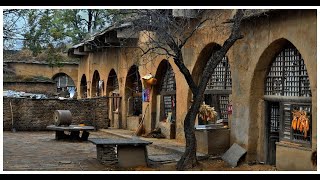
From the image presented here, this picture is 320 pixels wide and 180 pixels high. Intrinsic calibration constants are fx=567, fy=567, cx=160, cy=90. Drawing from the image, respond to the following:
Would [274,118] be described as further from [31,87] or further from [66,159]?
[31,87]

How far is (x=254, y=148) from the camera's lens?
46.0 ft

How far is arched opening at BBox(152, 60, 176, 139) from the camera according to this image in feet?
65.1

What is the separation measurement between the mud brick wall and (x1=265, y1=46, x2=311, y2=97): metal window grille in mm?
11676

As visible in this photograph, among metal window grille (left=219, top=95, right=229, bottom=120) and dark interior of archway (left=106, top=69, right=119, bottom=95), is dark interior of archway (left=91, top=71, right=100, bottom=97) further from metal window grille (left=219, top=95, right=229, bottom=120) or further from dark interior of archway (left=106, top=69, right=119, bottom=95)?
metal window grille (left=219, top=95, right=229, bottom=120)

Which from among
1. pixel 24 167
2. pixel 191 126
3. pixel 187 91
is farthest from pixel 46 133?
pixel 191 126

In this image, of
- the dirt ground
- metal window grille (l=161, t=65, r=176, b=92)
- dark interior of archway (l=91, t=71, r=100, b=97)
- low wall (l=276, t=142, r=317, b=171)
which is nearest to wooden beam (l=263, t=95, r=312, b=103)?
low wall (l=276, t=142, r=317, b=171)

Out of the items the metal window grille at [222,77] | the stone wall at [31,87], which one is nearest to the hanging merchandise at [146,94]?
the metal window grille at [222,77]

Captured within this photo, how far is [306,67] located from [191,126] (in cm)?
277

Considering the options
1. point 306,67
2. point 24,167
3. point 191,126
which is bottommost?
point 24,167

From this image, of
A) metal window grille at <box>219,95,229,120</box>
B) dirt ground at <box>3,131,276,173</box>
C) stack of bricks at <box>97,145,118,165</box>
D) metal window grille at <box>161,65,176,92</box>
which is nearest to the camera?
dirt ground at <box>3,131,276,173</box>

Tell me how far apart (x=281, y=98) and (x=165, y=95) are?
7853 millimetres

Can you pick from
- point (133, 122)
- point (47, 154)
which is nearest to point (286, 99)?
point (47, 154)

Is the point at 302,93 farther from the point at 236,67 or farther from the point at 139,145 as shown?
the point at 139,145

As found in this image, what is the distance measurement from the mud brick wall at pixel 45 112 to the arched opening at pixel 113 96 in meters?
1.33
